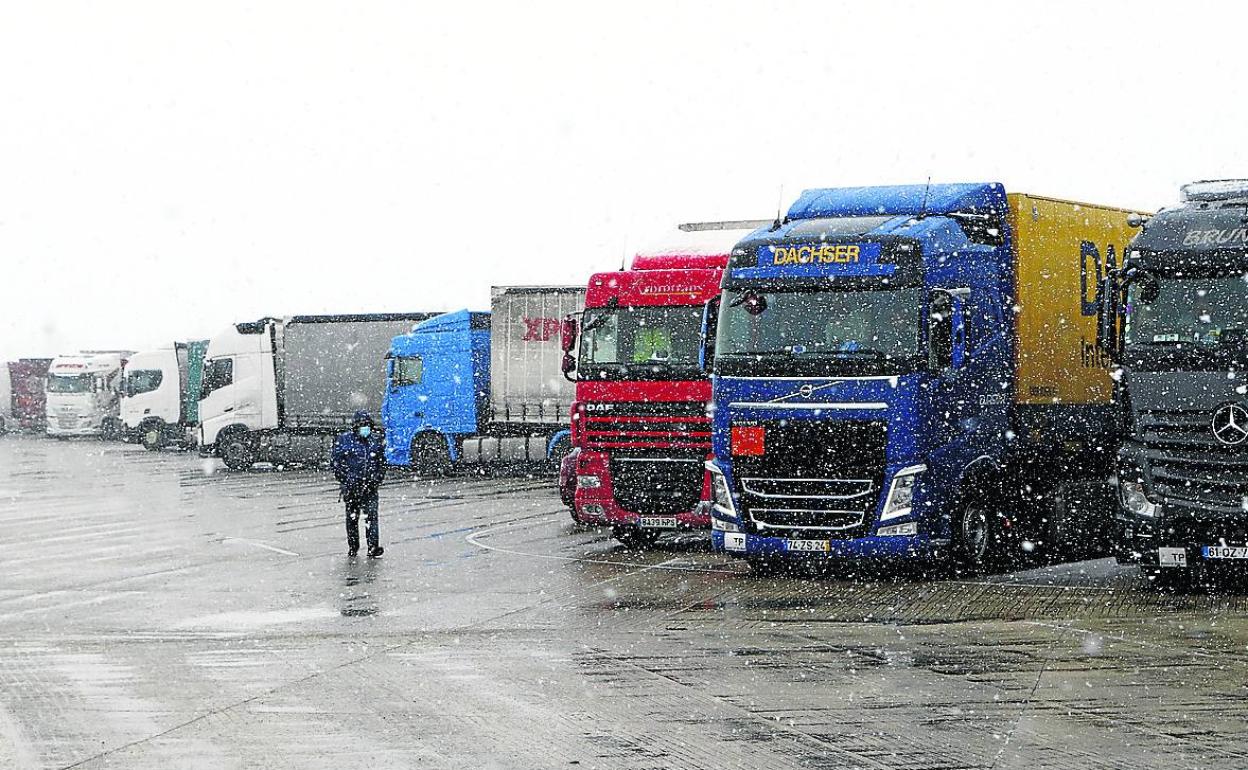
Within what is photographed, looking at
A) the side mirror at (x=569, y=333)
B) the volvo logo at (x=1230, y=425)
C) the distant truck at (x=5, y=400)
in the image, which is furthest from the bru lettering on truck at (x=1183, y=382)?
the distant truck at (x=5, y=400)

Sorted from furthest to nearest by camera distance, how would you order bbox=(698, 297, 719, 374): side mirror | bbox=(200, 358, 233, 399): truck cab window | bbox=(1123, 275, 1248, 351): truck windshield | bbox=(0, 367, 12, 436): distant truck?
bbox=(0, 367, 12, 436): distant truck
bbox=(200, 358, 233, 399): truck cab window
bbox=(698, 297, 719, 374): side mirror
bbox=(1123, 275, 1248, 351): truck windshield

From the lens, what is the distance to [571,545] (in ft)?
64.9

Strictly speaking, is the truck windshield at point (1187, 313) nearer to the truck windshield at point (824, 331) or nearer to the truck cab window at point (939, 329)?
the truck cab window at point (939, 329)

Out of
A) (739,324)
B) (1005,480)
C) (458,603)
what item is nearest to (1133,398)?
(1005,480)

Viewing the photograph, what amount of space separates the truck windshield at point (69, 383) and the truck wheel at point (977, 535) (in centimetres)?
4979

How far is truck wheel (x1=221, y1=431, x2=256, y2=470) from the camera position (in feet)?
127

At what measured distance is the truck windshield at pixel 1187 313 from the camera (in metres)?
14.1

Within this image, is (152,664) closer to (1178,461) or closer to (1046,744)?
(1046,744)

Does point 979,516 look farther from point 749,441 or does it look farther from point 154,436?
point 154,436

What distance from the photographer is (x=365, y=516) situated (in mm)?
18562

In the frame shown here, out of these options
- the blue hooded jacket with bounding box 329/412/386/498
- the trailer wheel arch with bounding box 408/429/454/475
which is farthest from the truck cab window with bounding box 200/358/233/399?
the blue hooded jacket with bounding box 329/412/386/498

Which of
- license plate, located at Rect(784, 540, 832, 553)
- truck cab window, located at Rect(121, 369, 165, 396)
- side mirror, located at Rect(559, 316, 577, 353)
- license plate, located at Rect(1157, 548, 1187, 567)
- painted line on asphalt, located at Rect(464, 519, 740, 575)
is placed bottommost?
painted line on asphalt, located at Rect(464, 519, 740, 575)

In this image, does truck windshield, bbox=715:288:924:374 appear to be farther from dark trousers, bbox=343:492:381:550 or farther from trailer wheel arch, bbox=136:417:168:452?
trailer wheel arch, bbox=136:417:168:452

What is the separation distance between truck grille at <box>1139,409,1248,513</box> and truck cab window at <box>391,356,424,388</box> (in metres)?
20.6
